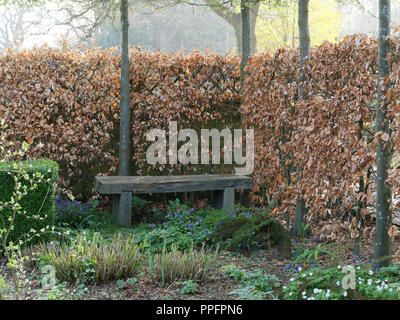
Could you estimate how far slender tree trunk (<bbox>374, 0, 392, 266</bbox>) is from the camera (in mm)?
3818

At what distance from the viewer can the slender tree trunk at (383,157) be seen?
12.5 ft

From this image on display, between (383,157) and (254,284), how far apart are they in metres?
1.53

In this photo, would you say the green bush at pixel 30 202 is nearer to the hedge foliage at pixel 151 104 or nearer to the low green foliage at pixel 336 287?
the hedge foliage at pixel 151 104

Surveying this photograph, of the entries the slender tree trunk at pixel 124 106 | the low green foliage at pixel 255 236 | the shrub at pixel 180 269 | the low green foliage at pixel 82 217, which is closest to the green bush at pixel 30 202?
the low green foliage at pixel 82 217

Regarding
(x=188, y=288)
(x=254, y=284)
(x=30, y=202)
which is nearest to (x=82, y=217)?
(x=30, y=202)

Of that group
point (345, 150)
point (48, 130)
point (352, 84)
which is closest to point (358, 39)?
point (352, 84)

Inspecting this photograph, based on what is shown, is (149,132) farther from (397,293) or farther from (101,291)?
(397,293)

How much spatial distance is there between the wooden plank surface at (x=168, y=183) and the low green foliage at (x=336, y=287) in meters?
3.18

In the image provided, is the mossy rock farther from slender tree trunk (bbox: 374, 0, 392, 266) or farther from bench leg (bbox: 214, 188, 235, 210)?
bench leg (bbox: 214, 188, 235, 210)

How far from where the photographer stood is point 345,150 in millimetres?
4414

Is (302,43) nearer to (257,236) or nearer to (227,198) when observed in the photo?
(257,236)

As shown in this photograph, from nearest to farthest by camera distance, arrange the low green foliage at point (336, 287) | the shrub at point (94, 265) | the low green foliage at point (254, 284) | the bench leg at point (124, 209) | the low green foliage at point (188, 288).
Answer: the low green foliage at point (336, 287), the low green foliage at point (254, 284), the low green foliage at point (188, 288), the shrub at point (94, 265), the bench leg at point (124, 209)

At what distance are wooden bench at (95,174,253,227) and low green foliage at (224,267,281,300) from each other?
2.41m

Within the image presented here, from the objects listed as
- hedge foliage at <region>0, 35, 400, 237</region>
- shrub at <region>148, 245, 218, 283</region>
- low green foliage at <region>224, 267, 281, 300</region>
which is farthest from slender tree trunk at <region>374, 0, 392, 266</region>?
shrub at <region>148, 245, 218, 283</region>
